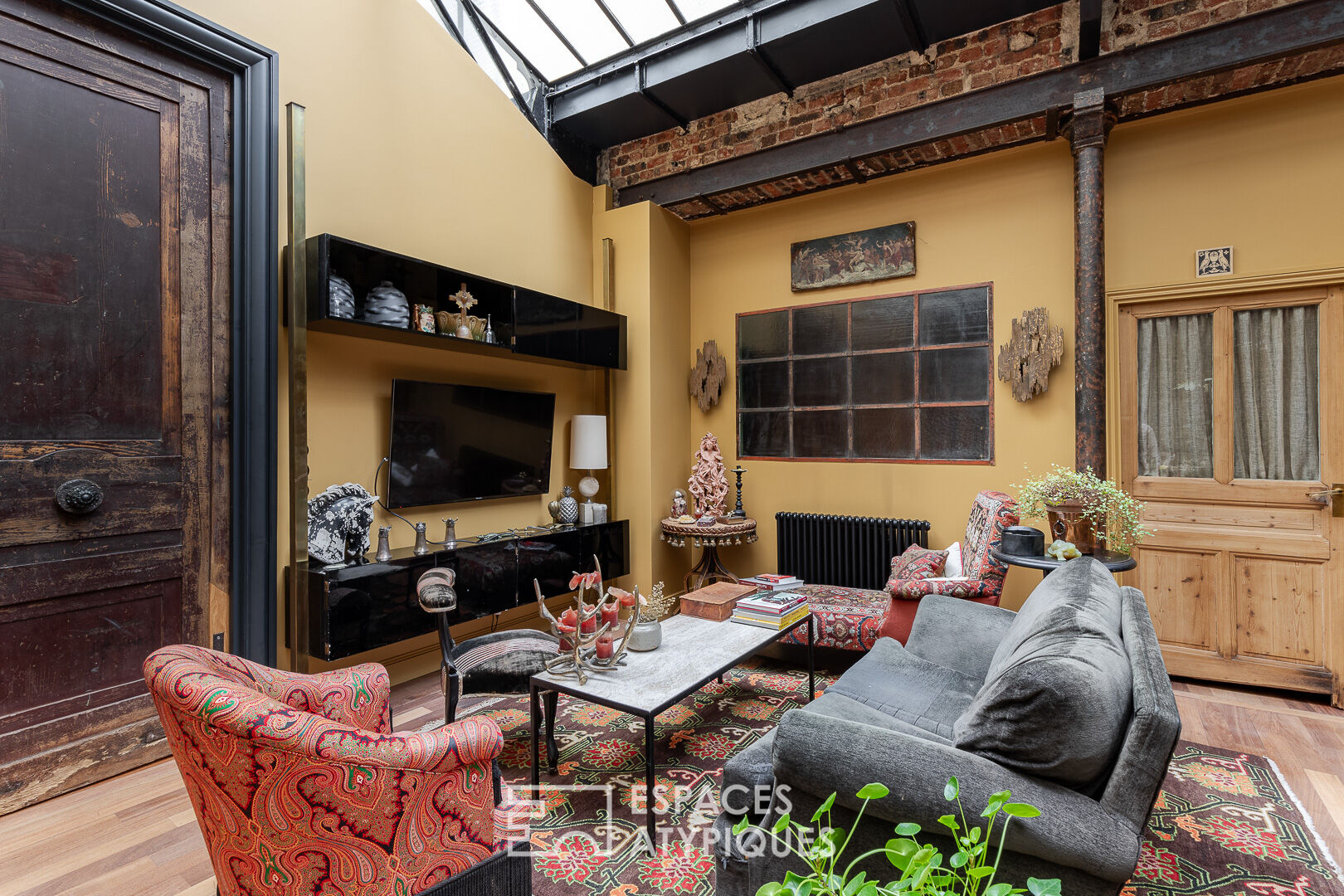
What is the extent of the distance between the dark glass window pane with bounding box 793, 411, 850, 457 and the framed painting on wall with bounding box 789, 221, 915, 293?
955 millimetres

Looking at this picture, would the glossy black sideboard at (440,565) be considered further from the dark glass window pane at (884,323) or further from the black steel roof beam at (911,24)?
the black steel roof beam at (911,24)

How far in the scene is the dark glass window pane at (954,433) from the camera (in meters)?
4.32

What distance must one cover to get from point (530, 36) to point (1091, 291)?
3.96 meters

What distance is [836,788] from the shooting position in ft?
4.83

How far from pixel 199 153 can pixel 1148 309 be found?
16.4 ft

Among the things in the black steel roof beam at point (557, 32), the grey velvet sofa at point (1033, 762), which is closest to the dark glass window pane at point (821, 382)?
the black steel roof beam at point (557, 32)

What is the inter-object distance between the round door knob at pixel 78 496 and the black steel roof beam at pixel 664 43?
3909 millimetres

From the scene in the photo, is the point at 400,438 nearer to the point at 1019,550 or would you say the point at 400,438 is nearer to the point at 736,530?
the point at 736,530

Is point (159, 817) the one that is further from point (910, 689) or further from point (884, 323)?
point (884, 323)

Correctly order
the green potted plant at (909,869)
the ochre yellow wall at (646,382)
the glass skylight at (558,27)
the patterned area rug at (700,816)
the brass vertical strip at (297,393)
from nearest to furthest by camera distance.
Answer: the green potted plant at (909,869), the patterned area rug at (700,816), the brass vertical strip at (297,393), the glass skylight at (558,27), the ochre yellow wall at (646,382)

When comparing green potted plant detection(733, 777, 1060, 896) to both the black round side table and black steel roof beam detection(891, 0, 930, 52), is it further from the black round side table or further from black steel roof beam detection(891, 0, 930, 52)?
black steel roof beam detection(891, 0, 930, 52)

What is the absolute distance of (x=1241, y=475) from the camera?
3627mm

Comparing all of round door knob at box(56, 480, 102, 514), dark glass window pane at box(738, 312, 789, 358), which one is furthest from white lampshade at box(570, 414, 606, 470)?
round door knob at box(56, 480, 102, 514)

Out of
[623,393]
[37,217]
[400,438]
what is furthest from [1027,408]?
[37,217]
